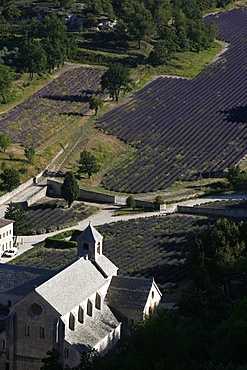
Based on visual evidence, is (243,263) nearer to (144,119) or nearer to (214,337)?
(214,337)

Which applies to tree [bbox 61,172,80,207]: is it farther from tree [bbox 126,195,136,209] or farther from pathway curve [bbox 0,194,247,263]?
tree [bbox 126,195,136,209]

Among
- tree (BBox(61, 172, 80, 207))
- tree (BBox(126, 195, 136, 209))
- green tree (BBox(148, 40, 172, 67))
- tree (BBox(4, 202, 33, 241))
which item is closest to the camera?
tree (BBox(4, 202, 33, 241))

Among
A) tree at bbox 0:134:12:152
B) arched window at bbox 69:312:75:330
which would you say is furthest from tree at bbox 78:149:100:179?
arched window at bbox 69:312:75:330

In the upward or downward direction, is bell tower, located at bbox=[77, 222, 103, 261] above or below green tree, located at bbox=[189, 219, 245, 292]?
above

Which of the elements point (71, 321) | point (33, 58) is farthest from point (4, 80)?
point (71, 321)

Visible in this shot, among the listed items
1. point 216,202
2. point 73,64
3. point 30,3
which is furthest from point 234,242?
point 30,3

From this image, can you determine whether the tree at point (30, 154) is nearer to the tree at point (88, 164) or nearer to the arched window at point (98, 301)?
the tree at point (88, 164)

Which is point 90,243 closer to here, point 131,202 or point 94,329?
point 94,329
